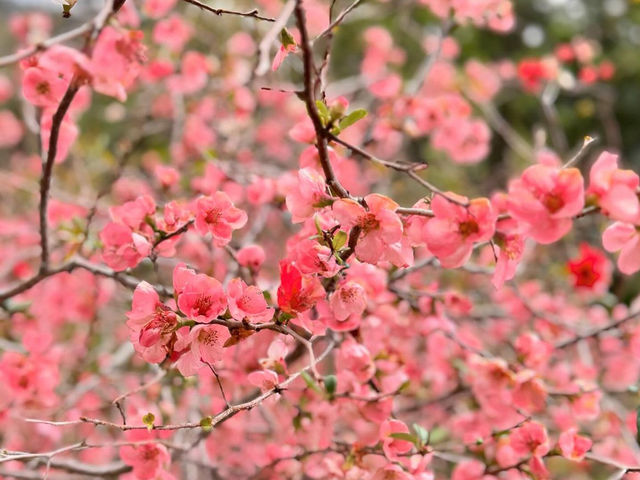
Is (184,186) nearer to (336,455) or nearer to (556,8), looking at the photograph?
(336,455)

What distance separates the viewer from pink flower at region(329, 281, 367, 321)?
0.82m

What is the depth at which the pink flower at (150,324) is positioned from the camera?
717 mm

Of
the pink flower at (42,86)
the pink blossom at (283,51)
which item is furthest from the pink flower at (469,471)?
the pink flower at (42,86)

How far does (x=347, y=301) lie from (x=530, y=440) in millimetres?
520

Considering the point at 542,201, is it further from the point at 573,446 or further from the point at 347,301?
the point at 573,446

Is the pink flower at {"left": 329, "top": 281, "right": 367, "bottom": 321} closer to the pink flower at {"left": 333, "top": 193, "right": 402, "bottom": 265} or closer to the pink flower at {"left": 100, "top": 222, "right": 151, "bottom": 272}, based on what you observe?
the pink flower at {"left": 333, "top": 193, "right": 402, "bottom": 265}

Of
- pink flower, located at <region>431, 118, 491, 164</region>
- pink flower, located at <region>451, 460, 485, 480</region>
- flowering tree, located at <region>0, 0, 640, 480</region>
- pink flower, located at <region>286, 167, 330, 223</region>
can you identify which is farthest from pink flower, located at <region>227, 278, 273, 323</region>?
pink flower, located at <region>431, 118, 491, 164</region>

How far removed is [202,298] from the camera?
724 mm

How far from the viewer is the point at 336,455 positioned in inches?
43.6

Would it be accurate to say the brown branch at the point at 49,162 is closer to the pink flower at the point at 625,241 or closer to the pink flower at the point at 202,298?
the pink flower at the point at 202,298

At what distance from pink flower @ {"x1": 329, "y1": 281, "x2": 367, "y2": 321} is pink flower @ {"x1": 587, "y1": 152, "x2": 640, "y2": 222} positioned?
0.35 metres

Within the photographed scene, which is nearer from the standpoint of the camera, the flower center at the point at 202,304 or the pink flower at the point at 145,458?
the flower center at the point at 202,304

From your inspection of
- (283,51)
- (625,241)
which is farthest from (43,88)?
(625,241)

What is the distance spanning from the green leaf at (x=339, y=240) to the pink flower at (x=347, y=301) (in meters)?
0.13
